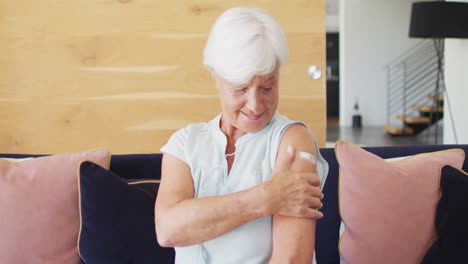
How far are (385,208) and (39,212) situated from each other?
1.17m

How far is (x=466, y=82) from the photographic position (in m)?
4.48

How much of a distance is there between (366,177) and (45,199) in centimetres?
111

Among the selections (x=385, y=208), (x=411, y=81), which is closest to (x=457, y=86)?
(x=385, y=208)

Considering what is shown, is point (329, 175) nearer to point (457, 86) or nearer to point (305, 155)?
point (305, 155)

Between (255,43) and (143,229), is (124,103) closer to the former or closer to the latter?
(143,229)

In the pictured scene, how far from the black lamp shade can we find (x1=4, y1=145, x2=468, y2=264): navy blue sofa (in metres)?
2.58

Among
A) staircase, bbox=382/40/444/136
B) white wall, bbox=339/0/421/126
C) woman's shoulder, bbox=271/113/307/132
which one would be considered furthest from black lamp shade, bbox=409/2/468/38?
white wall, bbox=339/0/421/126

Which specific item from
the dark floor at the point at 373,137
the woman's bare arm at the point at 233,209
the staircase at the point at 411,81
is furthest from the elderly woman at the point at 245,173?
the staircase at the point at 411,81

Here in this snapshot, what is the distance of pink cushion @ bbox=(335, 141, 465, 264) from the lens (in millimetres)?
1512

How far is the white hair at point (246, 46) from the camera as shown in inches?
42.4

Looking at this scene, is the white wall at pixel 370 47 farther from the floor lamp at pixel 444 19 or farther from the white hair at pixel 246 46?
the white hair at pixel 246 46

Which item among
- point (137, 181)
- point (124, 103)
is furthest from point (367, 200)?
point (124, 103)

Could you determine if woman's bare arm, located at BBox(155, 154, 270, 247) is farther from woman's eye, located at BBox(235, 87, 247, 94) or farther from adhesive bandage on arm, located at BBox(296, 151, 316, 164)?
woman's eye, located at BBox(235, 87, 247, 94)

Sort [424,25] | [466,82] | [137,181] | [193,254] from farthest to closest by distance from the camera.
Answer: [466,82] < [424,25] < [137,181] < [193,254]
